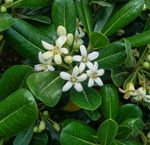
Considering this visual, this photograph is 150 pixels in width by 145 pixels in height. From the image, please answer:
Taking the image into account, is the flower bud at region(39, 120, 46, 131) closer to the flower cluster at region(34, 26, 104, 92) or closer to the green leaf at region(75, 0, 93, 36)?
the flower cluster at region(34, 26, 104, 92)

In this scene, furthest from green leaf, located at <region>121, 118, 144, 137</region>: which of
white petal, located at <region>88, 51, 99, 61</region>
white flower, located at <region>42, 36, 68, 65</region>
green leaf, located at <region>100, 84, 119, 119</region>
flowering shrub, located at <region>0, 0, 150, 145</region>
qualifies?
white flower, located at <region>42, 36, 68, 65</region>

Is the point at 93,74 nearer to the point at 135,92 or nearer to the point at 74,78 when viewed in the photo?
the point at 74,78

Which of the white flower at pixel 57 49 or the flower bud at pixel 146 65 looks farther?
the flower bud at pixel 146 65

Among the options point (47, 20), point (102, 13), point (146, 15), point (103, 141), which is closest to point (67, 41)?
point (47, 20)

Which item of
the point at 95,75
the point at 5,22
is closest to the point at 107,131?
the point at 95,75

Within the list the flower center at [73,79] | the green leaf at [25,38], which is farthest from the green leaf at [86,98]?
the green leaf at [25,38]

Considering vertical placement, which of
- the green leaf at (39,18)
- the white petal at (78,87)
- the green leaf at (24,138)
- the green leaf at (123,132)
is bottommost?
the green leaf at (123,132)

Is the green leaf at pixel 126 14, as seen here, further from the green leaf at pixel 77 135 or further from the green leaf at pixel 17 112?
the green leaf at pixel 17 112
